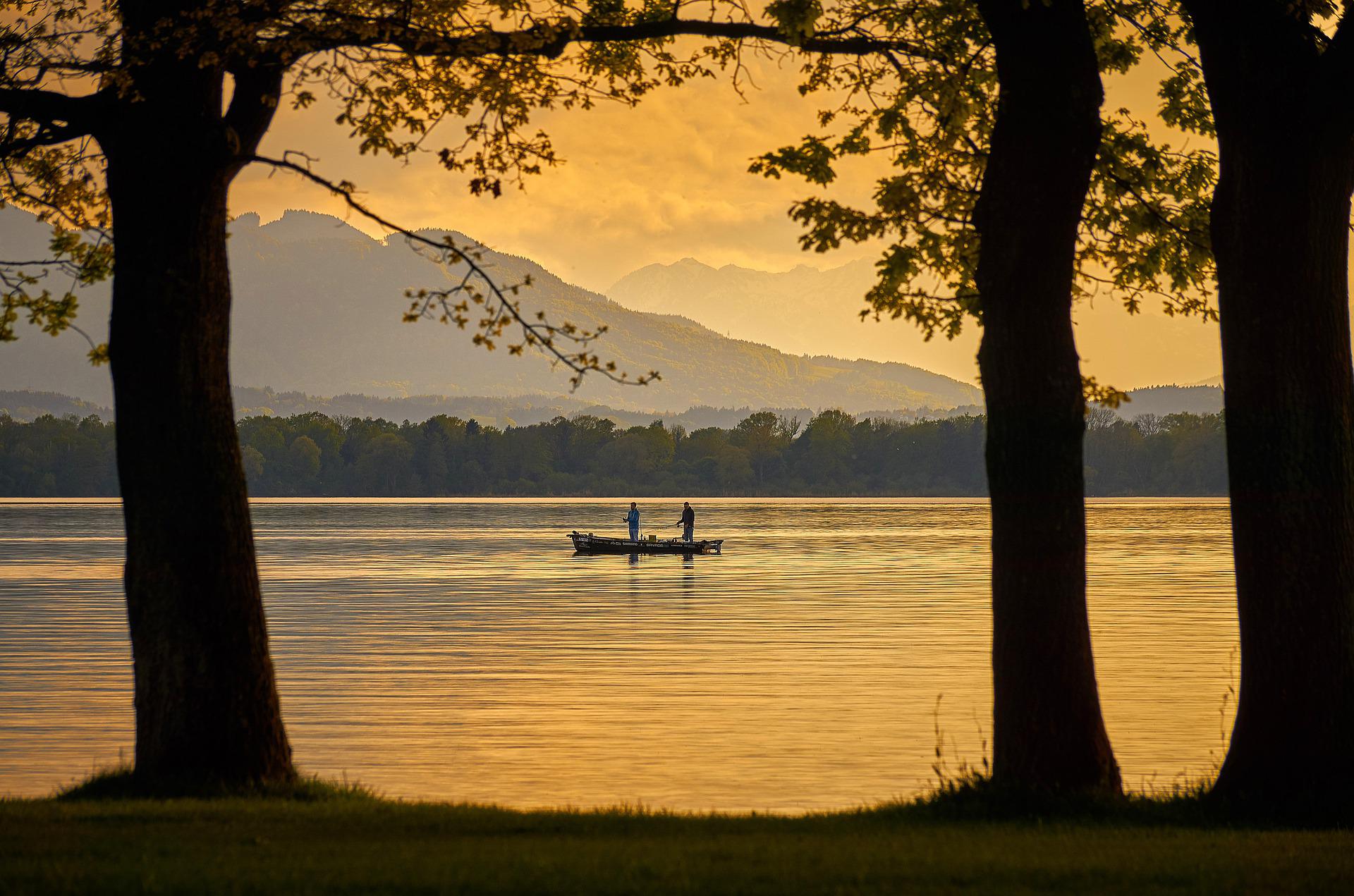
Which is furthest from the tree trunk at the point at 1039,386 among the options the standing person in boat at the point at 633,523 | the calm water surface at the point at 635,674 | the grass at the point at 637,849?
the standing person in boat at the point at 633,523

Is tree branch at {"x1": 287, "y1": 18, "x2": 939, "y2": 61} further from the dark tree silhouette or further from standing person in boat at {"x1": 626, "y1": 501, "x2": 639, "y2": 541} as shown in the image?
standing person in boat at {"x1": 626, "y1": 501, "x2": 639, "y2": 541}

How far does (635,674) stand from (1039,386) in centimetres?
1607

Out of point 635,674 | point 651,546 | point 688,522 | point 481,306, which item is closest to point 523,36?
point 481,306

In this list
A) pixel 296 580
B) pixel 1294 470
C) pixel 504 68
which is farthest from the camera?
pixel 296 580

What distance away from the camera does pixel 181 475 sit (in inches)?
543

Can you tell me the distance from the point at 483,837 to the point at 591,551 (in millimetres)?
62857

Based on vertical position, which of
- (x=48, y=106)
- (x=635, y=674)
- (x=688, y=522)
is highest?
(x=48, y=106)

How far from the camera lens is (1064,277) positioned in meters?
13.5

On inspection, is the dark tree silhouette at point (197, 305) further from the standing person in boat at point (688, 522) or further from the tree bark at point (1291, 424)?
the standing person in boat at point (688, 522)

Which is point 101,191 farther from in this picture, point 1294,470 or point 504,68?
point 1294,470

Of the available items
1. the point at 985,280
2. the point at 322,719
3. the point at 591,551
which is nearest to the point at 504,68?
the point at 985,280

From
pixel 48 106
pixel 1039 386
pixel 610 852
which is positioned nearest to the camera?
pixel 610 852

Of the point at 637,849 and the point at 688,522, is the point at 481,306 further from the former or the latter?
the point at 688,522

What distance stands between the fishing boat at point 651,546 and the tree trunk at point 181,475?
5617 centimetres
